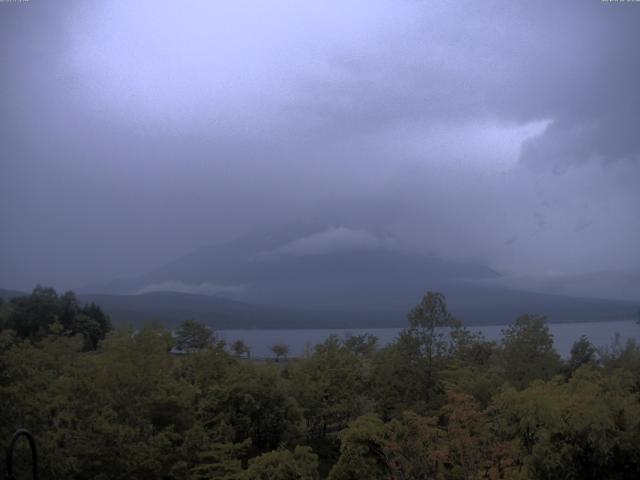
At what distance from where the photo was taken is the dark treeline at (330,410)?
50.7 ft

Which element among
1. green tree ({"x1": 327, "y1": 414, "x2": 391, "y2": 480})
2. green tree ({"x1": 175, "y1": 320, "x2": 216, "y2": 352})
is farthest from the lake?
green tree ({"x1": 327, "y1": 414, "x2": 391, "y2": 480})

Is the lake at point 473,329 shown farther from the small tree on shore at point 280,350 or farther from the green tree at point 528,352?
the green tree at point 528,352

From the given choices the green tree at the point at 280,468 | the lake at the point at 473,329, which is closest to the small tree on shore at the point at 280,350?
the lake at the point at 473,329

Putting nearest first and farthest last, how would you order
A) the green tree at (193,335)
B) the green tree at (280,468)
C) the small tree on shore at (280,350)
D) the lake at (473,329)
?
the green tree at (280,468) < the lake at (473,329) < the green tree at (193,335) < the small tree on shore at (280,350)

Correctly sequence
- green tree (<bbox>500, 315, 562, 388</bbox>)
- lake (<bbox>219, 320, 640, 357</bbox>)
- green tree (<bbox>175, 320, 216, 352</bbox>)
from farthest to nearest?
green tree (<bbox>175, 320, 216, 352</bbox>) → lake (<bbox>219, 320, 640, 357</bbox>) → green tree (<bbox>500, 315, 562, 388</bbox>)

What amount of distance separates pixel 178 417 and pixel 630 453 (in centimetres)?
Result: 1228

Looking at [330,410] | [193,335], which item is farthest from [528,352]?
[193,335]

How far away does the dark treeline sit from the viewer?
1545 centimetres

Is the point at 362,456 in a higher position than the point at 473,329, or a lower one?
lower

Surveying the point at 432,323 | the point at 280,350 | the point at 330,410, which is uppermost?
the point at 432,323

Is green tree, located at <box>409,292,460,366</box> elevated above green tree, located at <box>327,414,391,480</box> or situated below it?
above

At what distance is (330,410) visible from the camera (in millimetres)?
24547

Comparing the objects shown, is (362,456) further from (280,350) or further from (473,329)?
(280,350)

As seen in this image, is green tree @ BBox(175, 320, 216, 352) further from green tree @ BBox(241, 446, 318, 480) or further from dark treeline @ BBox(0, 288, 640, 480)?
green tree @ BBox(241, 446, 318, 480)
